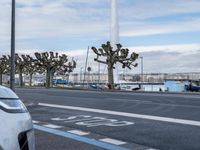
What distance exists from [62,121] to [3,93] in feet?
30.6

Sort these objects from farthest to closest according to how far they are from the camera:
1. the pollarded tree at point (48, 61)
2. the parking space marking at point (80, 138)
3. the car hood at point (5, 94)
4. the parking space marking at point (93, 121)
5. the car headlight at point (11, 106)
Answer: the pollarded tree at point (48, 61)
the parking space marking at point (93, 121)
the parking space marking at point (80, 138)
the car hood at point (5, 94)
the car headlight at point (11, 106)

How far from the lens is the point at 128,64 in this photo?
57.7 m

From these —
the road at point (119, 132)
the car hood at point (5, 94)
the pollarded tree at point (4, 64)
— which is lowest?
the road at point (119, 132)

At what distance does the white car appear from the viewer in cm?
386

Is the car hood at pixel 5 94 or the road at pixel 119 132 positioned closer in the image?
the car hood at pixel 5 94

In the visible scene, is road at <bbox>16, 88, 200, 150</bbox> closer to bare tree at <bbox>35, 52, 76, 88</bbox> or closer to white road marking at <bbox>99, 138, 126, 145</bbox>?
white road marking at <bbox>99, 138, 126, 145</bbox>

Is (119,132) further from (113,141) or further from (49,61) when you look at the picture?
(49,61)

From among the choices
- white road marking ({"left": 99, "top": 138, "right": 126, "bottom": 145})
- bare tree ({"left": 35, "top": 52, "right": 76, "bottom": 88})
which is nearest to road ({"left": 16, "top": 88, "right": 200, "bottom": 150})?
white road marking ({"left": 99, "top": 138, "right": 126, "bottom": 145})

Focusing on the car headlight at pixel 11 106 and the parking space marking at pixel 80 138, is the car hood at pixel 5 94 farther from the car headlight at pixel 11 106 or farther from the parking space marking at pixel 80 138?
the parking space marking at pixel 80 138

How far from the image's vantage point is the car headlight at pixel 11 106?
4.09 meters

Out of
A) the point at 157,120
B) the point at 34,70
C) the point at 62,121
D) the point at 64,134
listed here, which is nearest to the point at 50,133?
the point at 64,134

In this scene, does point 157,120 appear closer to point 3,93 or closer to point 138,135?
point 138,135

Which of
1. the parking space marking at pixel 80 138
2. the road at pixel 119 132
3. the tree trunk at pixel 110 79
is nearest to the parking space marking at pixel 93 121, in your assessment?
the road at pixel 119 132

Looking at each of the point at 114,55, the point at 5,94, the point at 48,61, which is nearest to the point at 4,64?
the point at 48,61
